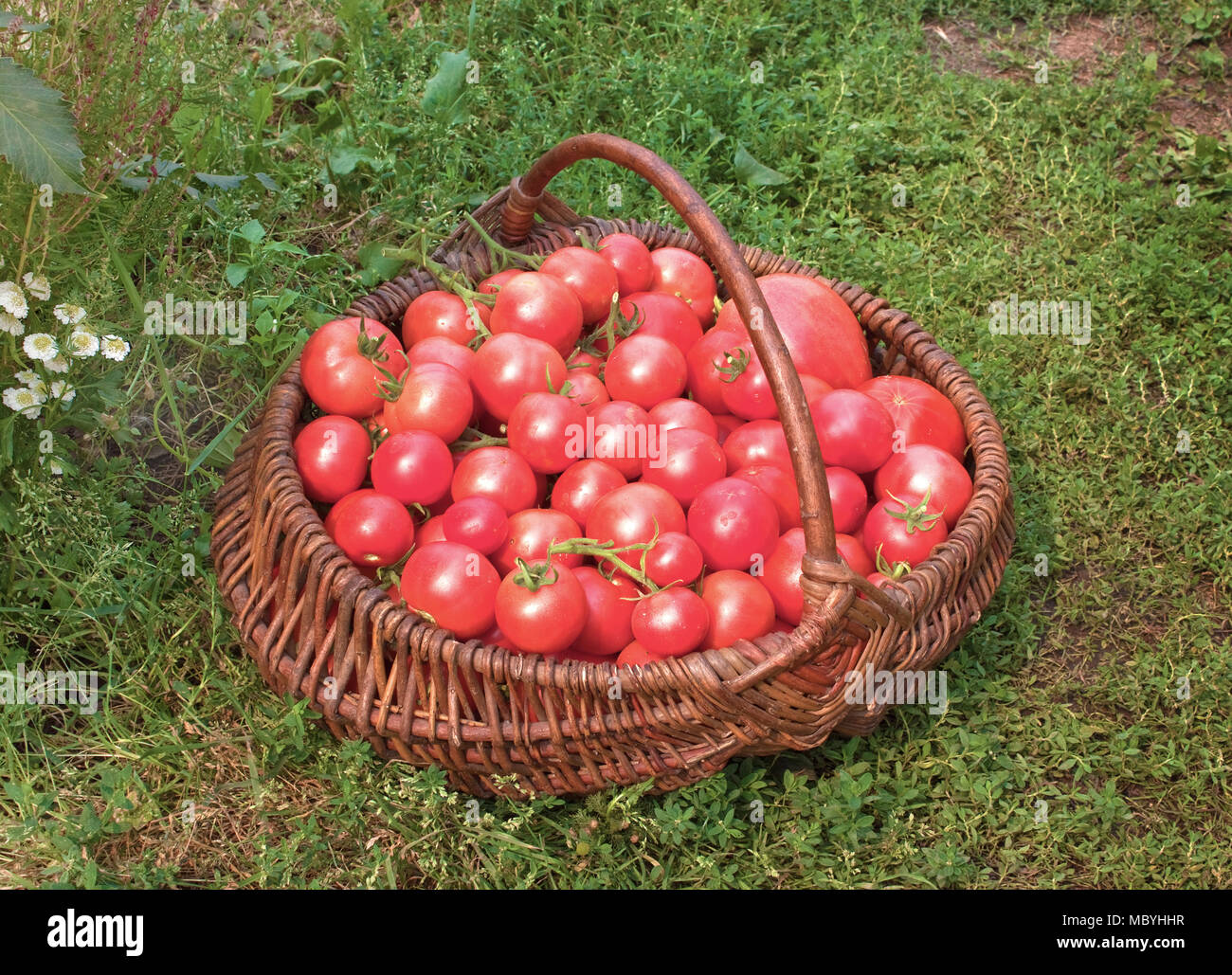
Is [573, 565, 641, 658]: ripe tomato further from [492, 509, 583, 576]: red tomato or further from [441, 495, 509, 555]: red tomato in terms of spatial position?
[441, 495, 509, 555]: red tomato

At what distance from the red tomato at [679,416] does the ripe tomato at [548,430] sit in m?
0.19

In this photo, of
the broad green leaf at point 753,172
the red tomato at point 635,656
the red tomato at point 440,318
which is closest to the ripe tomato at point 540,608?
the red tomato at point 635,656

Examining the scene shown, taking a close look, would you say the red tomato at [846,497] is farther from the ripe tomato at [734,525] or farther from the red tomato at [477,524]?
the red tomato at [477,524]

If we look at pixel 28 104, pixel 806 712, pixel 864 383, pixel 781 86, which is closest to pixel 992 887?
pixel 806 712

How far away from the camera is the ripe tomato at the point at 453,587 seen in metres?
2.30

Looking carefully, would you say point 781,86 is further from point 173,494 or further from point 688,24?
point 173,494

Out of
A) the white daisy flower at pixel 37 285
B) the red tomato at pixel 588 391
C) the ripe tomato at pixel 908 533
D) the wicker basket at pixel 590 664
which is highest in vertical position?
the white daisy flower at pixel 37 285

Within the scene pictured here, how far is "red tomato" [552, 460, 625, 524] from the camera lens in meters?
2.52

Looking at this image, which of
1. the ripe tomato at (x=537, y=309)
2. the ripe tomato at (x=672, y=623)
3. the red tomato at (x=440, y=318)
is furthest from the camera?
the red tomato at (x=440, y=318)

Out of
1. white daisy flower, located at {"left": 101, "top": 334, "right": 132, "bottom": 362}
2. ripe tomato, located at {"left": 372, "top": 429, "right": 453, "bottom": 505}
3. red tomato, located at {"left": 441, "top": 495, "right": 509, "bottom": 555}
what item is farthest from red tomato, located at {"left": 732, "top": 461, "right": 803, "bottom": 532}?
white daisy flower, located at {"left": 101, "top": 334, "right": 132, "bottom": 362}

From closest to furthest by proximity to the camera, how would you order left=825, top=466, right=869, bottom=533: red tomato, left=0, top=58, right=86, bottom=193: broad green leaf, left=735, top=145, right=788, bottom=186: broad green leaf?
left=0, top=58, right=86, bottom=193: broad green leaf, left=825, top=466, right=869, bottom=533: red tomato, left=735, top=145, right=788, bottom=186: broad green leaf

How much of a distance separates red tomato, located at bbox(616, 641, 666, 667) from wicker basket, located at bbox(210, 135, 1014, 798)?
0.10 metres

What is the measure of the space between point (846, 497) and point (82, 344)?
163cm

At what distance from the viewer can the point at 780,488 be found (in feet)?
8.44
